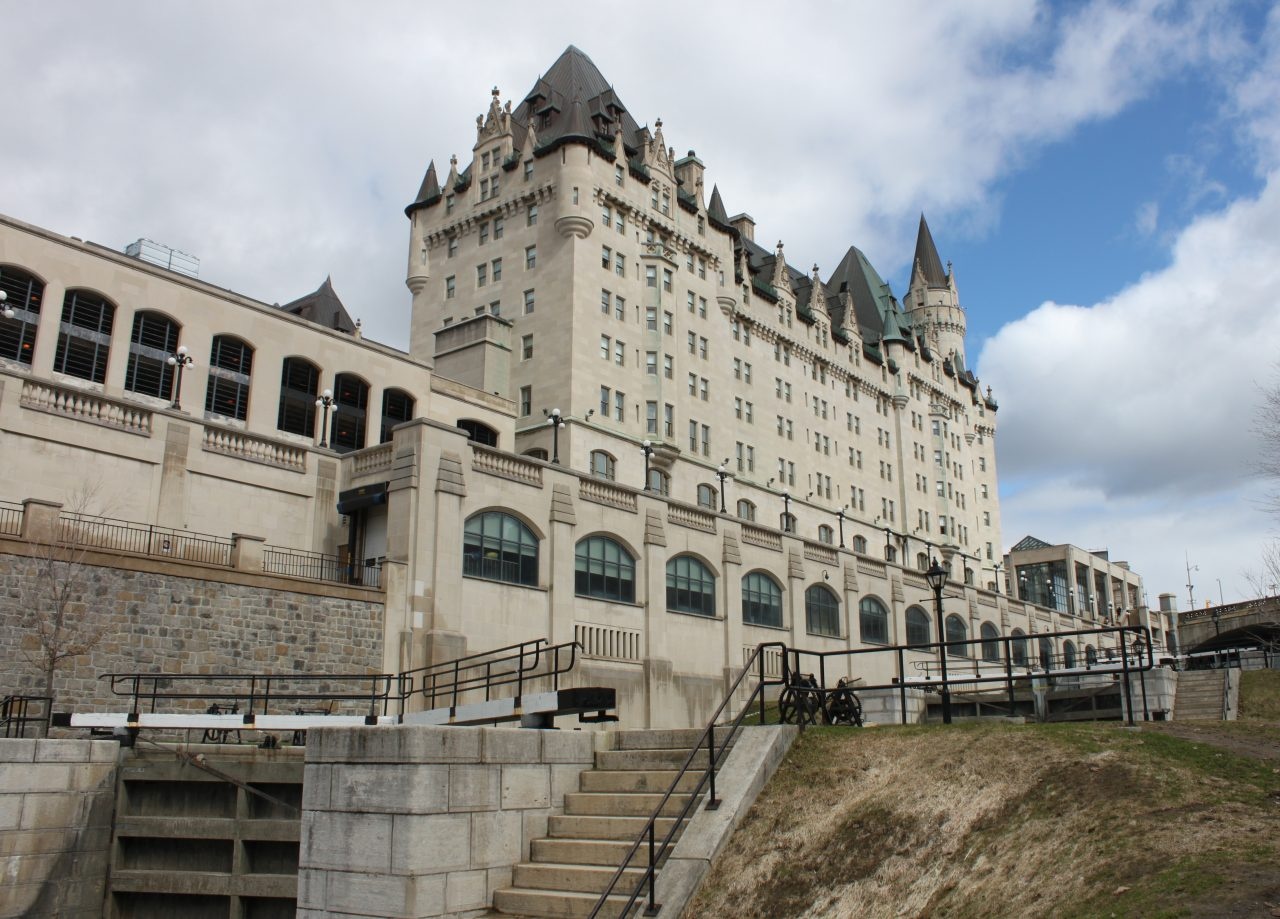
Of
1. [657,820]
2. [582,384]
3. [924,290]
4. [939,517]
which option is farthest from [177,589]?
[924,290]

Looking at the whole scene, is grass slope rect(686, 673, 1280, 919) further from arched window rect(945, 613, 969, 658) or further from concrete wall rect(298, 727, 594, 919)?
arched window rect(945, 613, 969, 658)

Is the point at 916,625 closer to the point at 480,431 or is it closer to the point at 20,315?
the point at 480,431

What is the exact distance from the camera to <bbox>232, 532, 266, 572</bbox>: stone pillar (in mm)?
30703

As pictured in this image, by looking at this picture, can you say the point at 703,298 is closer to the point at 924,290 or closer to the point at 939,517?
the point at 939,517

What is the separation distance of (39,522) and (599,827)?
59.5 feet

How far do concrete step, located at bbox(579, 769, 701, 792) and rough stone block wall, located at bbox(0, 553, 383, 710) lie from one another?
1511 centimetres

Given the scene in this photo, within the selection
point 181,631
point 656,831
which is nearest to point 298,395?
point 181,631

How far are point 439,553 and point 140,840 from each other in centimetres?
1475

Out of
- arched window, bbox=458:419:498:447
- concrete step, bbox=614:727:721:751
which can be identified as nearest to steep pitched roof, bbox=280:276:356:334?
arched window, bbox=458:419:498:447

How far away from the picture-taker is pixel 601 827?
15398 mm

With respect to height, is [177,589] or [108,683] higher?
[177,589]

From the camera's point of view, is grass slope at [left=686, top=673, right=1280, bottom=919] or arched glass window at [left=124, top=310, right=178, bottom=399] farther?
arched glass window at [left=124, top=310, right=178, bottom=399]

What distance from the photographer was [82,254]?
44.1 m

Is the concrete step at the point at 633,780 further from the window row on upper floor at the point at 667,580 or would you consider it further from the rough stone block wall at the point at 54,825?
the window row on upper floor at the point at 667,580
